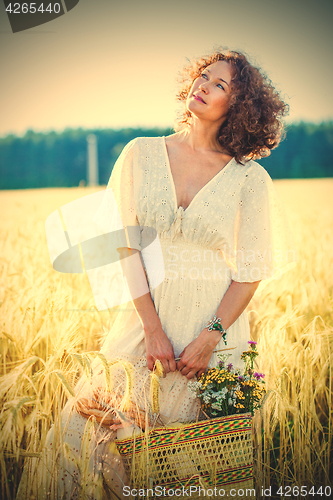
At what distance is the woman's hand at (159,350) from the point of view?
5.22ft

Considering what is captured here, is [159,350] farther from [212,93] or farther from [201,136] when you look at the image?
[212,93]

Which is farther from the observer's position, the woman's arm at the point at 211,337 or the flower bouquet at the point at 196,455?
the woman's arm at the point at 211,337

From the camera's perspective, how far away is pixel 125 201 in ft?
5.57

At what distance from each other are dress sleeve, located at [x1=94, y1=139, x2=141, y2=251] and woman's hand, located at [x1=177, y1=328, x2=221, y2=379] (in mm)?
485

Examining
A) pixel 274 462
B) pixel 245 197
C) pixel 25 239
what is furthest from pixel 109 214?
pixel 25 239

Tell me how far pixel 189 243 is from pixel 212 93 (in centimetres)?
69

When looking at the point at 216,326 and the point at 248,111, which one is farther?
the point at 248,111

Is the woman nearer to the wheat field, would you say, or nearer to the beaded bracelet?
the beaded bracelet

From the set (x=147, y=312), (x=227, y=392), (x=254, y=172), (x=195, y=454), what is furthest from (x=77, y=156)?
(x=195, y=454)

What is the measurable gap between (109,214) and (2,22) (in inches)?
45.7

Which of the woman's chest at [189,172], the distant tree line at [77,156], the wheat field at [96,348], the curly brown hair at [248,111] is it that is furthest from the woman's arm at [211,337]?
the distant tree line at [77,156]

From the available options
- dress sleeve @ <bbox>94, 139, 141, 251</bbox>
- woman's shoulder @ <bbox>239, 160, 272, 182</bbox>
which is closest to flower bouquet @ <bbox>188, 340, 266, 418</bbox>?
dress sleeve @ <bbox>94, 139, 141, 251</bbox>

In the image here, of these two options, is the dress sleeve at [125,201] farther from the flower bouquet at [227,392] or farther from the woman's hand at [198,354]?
the flower bouquet at [227,392]

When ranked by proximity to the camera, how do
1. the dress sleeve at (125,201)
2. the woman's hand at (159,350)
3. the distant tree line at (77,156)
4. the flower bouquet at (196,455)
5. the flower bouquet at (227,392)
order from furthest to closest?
the distant tree line at (77,156) < the dress sleeve at (125,201) < the woman's hand at (159,350) < the flower bouquet at (227,392) < the flower bouquet at (196,455)
